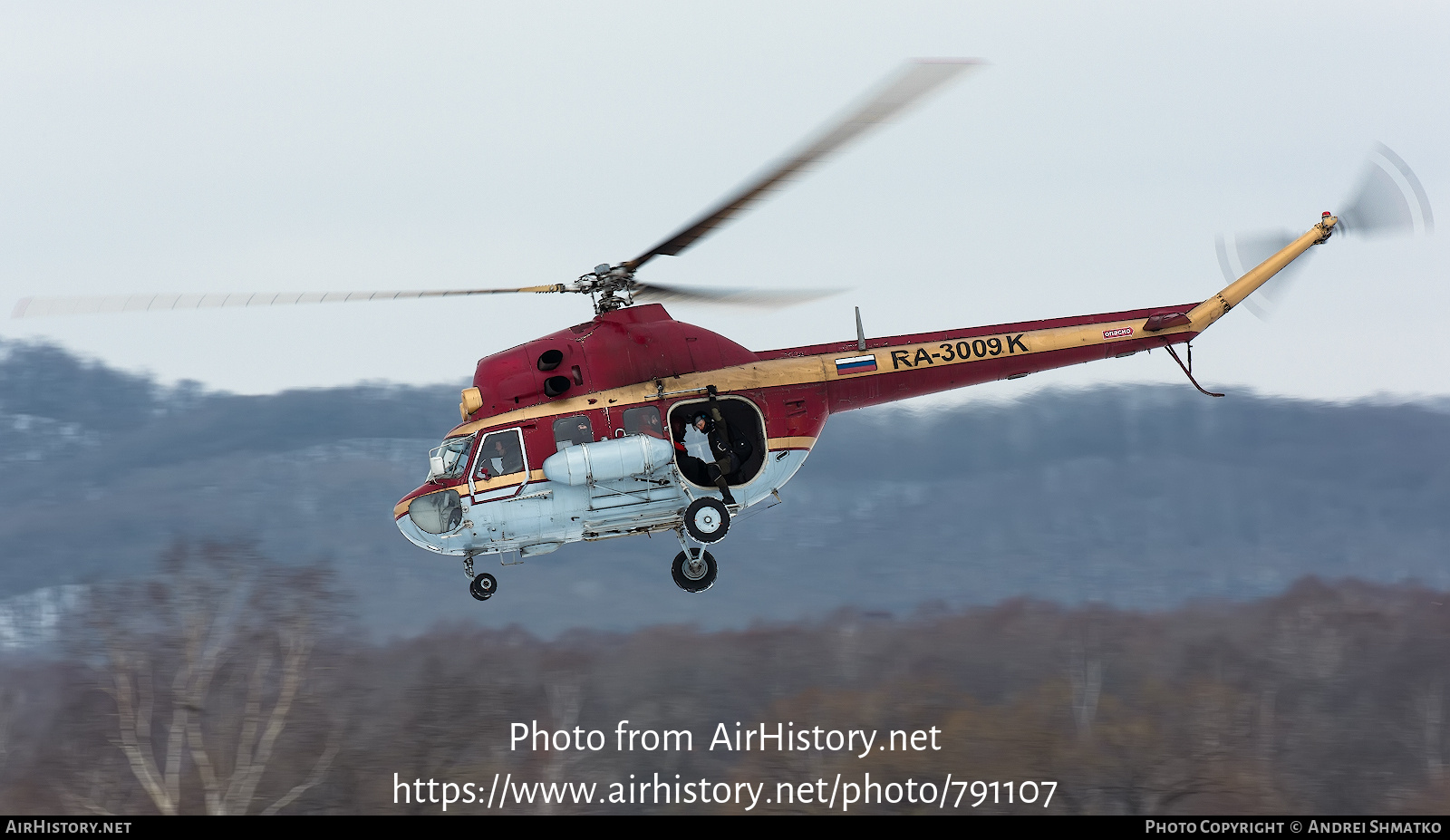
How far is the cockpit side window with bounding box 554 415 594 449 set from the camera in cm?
1786

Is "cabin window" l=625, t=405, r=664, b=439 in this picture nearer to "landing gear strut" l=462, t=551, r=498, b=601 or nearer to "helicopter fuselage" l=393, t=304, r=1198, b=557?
"helicopter fuselage" l=393, t=304, r=1198, b=557

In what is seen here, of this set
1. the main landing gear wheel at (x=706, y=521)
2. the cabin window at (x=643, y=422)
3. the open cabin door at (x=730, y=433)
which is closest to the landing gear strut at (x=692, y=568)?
the main landing gear wheel at (x=706, y=521)

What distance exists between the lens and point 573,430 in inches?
704

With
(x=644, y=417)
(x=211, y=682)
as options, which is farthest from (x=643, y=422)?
(x=211, y=682)

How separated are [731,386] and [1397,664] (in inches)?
744

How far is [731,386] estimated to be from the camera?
18.4 m

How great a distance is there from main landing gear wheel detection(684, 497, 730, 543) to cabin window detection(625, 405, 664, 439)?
993 mm

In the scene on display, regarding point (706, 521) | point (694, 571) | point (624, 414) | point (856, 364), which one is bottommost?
point (694, 571)

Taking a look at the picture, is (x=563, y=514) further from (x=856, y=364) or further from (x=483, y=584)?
(x=856, y=364)

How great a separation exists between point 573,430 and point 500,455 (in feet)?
3.07

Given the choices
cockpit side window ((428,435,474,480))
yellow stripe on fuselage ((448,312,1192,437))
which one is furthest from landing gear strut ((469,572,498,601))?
yellow stripe on fuselage ((448,312,1192,437))

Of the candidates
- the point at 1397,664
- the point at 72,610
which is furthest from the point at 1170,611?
the point at 72,610

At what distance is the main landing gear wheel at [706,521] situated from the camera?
1775 centimetres
